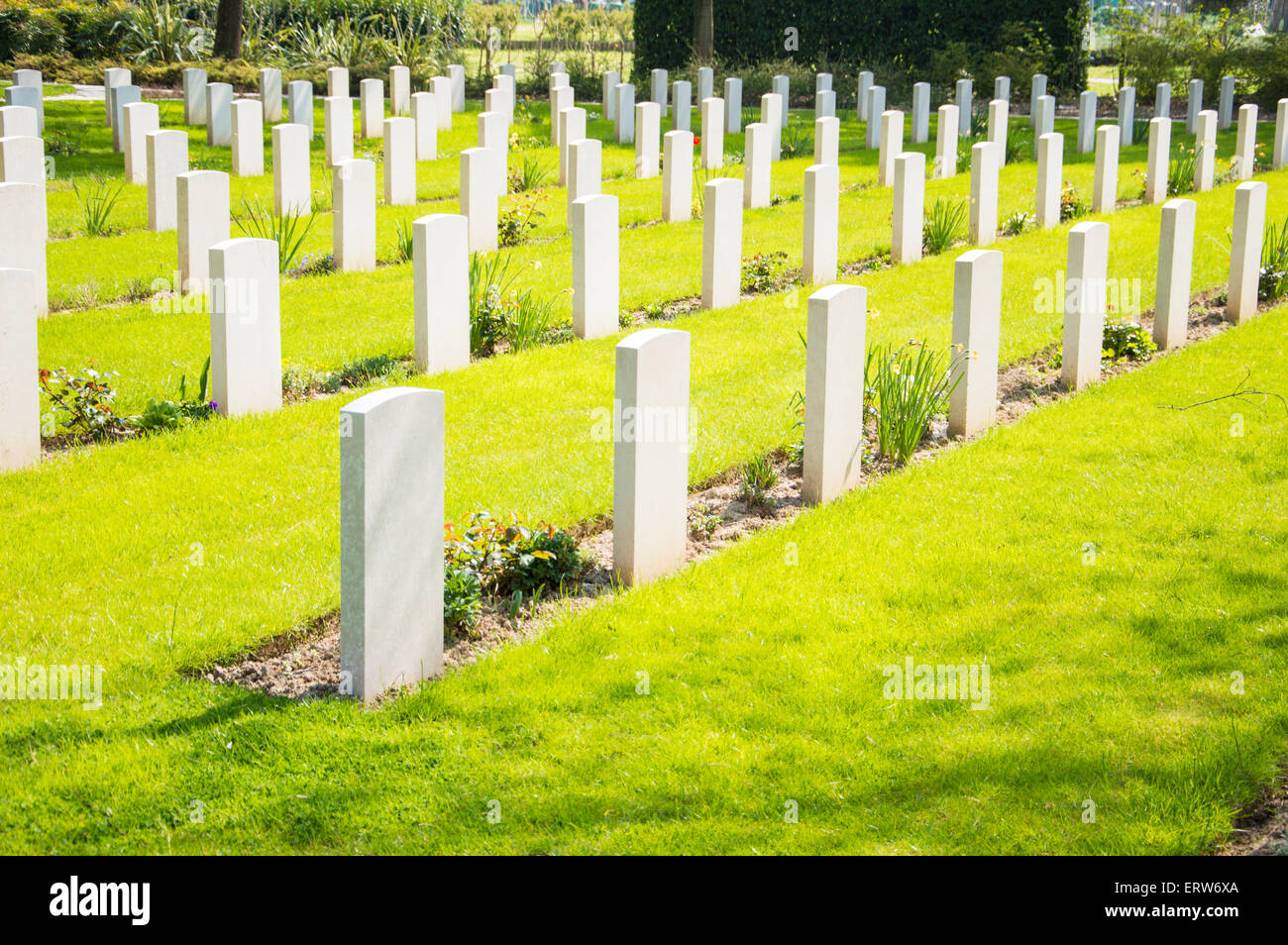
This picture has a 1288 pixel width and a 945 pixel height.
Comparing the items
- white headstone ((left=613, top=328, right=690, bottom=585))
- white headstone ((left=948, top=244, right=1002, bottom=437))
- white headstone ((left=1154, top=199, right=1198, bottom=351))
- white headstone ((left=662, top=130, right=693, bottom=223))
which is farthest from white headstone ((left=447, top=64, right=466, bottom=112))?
white headstone ((left=613, top=328, right=690, bottom=585))

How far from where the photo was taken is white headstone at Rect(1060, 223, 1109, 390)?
8711 millimetres

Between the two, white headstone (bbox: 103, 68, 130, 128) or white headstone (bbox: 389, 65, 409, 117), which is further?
white headstone (bbox: 389, 65, 409, 117)

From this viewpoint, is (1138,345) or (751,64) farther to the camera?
(751,64)

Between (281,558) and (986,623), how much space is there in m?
3.09

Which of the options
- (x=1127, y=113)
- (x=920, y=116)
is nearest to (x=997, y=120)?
(x=920, y=116)

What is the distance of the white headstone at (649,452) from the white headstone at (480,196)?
6.27 metres

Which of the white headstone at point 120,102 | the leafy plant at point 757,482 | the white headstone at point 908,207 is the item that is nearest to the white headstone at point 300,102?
the white headstone at point 120,102

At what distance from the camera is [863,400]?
7797 millimetres

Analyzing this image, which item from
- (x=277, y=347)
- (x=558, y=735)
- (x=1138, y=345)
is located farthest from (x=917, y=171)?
(x=558, y=735)

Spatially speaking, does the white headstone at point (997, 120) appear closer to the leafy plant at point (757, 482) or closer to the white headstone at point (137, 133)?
the white headstone at point (137, 133)

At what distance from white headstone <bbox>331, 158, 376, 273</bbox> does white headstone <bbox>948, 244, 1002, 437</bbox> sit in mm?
5530

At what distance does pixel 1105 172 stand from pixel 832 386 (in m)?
9.19

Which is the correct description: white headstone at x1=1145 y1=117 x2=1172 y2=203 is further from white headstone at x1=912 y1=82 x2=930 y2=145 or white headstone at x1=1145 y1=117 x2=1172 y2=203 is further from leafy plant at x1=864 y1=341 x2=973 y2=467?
leafy plant at x1=864 y1=341 x2=973 y2=467
